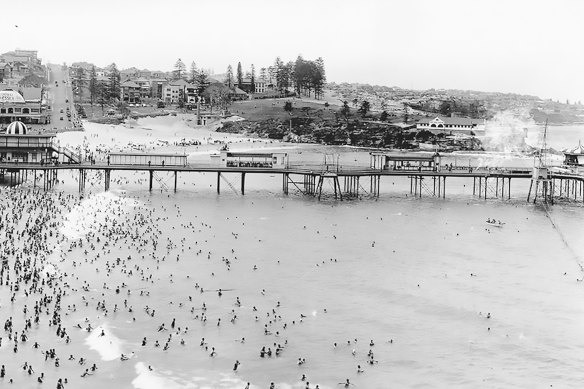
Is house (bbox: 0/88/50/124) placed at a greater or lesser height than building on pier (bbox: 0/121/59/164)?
greater

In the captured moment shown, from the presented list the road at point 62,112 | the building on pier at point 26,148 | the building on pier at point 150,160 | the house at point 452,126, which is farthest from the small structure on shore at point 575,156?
the road at point 62,112

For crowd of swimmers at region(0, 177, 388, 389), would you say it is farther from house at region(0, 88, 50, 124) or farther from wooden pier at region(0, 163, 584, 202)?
house at region(0, 88, 50, 124)

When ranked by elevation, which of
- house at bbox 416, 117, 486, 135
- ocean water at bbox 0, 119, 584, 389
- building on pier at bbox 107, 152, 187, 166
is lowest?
ocean water at bbox 0, 119, 584, 389

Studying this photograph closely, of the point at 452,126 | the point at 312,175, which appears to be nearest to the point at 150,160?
the point at 312,175

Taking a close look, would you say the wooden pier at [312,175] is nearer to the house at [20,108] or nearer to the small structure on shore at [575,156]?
the small structure on shore at [575,156]

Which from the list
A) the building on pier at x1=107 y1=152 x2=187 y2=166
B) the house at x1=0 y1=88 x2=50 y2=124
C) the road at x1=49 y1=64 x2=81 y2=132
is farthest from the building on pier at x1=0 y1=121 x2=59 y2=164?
the house at x1=0 y1=88 x2=50 y2=124
